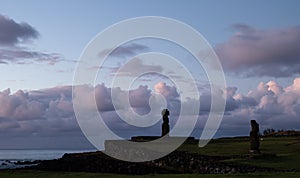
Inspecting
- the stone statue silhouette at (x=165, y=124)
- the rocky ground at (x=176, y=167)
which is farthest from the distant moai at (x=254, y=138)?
the stone statue silhouette at (x=165, y=124)

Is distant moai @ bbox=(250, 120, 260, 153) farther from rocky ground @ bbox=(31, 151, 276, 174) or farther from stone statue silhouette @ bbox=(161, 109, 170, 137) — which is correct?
stone statue silhouette @ bbox=(161, 109, 170, 137)

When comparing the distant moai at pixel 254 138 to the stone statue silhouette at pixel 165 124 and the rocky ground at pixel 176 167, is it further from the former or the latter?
the stone statue silhouette at pixel 165 124

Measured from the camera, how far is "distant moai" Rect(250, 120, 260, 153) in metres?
60.5

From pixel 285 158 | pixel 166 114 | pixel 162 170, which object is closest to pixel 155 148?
pixel 166 114

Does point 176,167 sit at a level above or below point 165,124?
below

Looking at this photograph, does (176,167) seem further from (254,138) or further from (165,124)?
(165,124)

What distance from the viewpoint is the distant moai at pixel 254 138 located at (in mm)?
60484

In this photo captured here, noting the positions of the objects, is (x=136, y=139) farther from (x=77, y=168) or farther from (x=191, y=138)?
(x=77, y=168)

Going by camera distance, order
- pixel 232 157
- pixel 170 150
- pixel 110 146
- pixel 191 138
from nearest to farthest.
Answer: pixel 232 157, pixel 170 150, pixel 110 146, pixel 191 138

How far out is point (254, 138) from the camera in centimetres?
6100

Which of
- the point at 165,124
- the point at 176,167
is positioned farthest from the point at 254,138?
the point at 165,124

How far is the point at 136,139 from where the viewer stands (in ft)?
300

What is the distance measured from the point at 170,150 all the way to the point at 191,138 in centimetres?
2135

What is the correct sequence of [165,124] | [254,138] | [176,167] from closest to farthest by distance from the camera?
[176,167] < [254,138] < [165,124]
